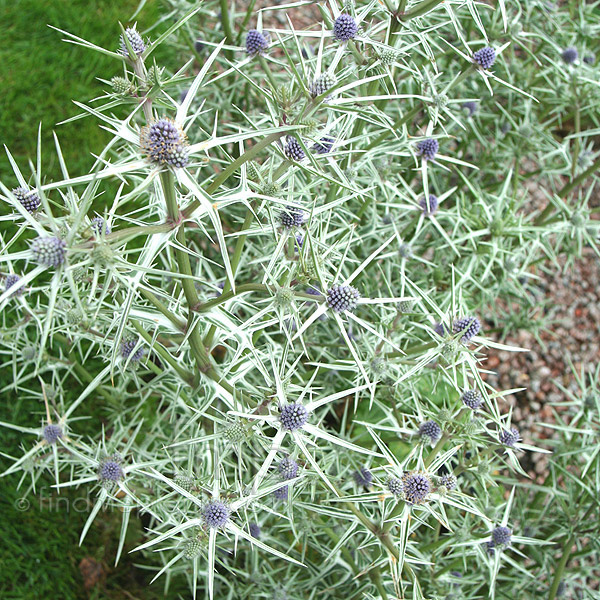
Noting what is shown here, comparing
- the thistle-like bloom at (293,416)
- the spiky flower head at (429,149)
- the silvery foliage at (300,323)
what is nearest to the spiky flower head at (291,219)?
the silvery foliage at (300,323)

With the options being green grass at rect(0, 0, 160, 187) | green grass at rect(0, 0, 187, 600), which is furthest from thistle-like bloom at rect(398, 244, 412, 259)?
green grass at rect(0, 0, 160, 187)

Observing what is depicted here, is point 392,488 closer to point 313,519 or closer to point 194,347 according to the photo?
point 313,519

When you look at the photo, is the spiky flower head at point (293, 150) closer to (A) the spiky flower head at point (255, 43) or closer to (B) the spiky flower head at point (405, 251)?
(A) the spiky flower head at point (255, 43)

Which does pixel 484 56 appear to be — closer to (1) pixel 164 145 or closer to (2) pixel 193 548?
(1) pixel 164 145

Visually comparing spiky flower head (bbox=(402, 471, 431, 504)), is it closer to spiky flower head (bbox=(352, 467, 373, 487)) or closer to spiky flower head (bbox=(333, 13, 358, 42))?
spiky flower head (bbox=(352, 467, 373, 487))

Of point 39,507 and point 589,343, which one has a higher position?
point 39,507

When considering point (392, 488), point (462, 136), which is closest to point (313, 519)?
point (392, 488)

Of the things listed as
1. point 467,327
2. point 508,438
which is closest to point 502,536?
point 508,438
